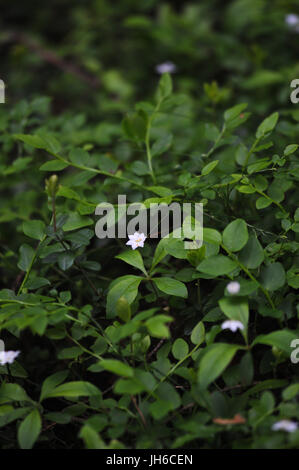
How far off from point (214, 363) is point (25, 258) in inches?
22.2

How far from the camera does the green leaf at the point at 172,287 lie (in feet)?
3.27

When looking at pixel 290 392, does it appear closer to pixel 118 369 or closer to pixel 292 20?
pixel 118 369

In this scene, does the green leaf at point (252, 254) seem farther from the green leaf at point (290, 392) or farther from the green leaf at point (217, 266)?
the green leaf at point (290, 392)

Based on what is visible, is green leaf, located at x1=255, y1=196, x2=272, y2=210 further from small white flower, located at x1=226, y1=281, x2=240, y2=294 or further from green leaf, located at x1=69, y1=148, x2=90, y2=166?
green leaf, located at x1=69, y1=148, x2=90, y2=166

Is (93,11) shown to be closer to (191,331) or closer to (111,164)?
(111,164)

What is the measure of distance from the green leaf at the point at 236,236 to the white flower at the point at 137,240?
234 millimetres

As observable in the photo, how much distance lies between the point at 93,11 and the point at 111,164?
1950mm

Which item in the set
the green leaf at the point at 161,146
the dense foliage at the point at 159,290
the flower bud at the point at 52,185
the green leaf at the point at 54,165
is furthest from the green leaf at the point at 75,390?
the green leaf at the point at 161,146

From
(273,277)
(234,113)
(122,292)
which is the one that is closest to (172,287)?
(122,292)

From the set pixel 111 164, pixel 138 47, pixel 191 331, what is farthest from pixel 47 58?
pixel 191 331

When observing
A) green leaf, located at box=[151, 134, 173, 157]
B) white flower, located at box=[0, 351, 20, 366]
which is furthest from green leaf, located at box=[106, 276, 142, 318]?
green leaf, located at box=[151, 134, 173, 157]

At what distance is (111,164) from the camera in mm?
1330

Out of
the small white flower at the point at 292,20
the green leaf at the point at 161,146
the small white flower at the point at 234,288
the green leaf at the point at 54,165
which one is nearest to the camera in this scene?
the small white flower at the point at 234,288

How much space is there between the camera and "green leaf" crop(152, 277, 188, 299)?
3.27ft
